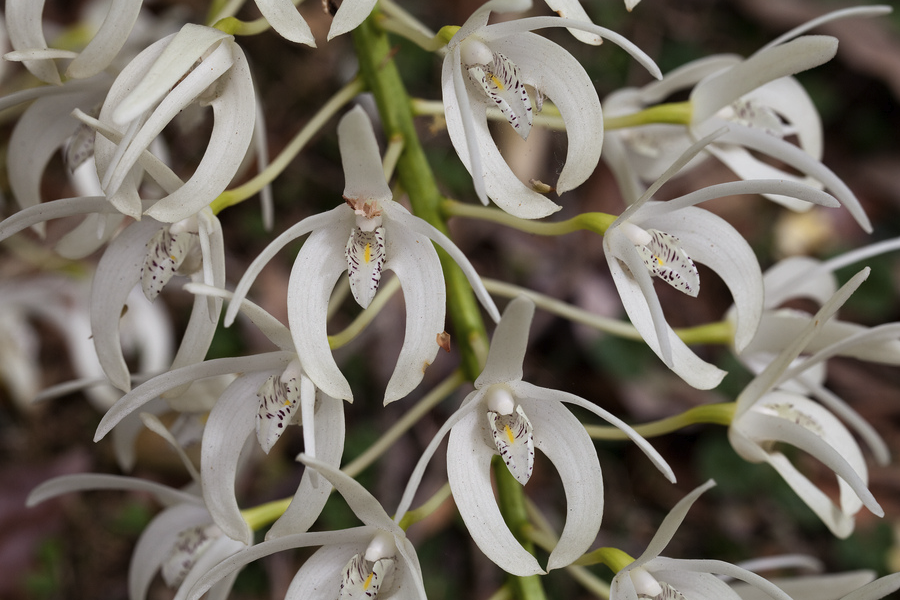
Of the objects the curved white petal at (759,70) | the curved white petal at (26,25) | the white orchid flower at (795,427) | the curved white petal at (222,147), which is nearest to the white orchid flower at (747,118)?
the curved white petal at (759,70)

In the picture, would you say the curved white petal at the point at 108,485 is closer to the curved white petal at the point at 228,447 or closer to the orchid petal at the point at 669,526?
the curved white petal at the point at 228,447

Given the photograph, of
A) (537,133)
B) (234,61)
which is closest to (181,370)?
(234,61)

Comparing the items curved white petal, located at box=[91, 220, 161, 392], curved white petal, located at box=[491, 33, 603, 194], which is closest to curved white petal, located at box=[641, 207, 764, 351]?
curved white petal, located at box=[491, 33, 603, 194]

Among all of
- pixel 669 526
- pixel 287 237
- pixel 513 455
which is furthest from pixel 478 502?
pixel 287 237

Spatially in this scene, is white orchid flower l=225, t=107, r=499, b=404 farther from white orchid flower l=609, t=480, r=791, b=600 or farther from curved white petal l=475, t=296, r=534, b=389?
white orchid flower l=609, t=480, r=791, b=600

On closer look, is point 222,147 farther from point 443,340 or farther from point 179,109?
point 443,340

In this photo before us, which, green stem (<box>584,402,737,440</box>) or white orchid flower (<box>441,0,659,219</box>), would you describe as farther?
green stem (<box>584,402,737,440</box>)

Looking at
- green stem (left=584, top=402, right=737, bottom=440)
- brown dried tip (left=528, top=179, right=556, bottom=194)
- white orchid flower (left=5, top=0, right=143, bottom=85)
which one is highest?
white orchid flower (left=5, top=0, right=143, bottom=85)
